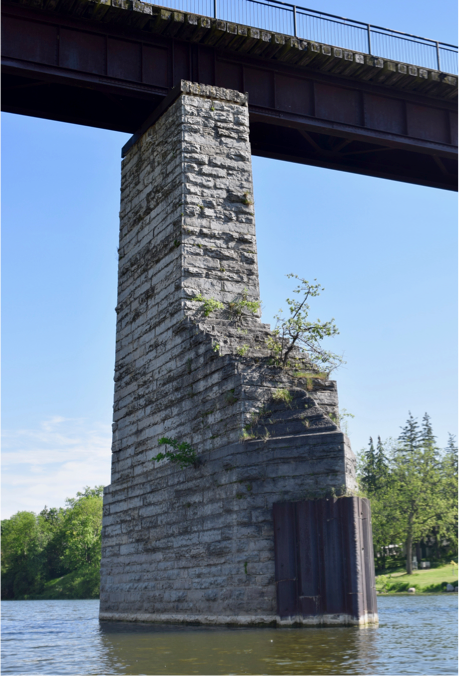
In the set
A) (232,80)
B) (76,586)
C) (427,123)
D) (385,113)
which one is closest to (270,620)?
(232,80)

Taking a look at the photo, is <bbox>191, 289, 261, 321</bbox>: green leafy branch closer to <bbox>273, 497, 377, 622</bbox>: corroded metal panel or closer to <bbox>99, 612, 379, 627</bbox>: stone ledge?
<bbox>273, 497, 377, 622</bbox>: corroded metal panel

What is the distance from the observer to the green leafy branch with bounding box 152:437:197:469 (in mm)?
14055

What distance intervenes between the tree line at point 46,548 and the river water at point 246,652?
6177 cm

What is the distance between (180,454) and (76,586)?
59678mm

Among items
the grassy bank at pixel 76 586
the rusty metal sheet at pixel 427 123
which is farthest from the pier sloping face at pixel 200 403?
the grassy bank at pixel 76 586

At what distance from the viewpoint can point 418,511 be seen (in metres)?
56.0

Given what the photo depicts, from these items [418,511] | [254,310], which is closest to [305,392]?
[254,310]

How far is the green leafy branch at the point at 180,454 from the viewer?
14.1 metres

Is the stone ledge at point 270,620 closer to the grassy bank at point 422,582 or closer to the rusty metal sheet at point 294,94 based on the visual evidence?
the rusty metal sheet at point 294,94

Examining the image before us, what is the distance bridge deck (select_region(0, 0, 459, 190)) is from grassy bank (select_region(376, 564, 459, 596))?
24867 millimetres

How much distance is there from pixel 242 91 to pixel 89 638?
13147 mm

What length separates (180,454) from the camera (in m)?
14.3

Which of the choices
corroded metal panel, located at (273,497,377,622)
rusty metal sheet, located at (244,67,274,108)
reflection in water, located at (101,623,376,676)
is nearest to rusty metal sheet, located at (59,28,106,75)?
rusty metal sheet, located at (244,67,274,108)

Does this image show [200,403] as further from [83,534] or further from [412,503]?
[83,534]
